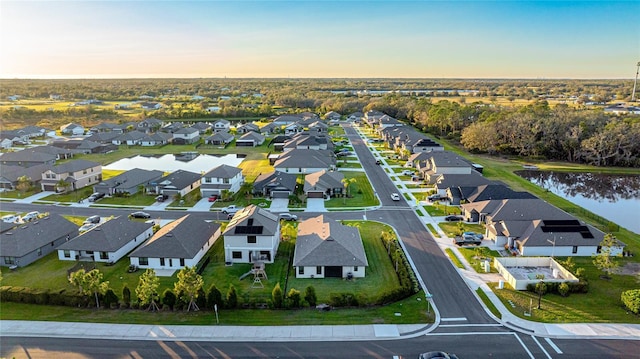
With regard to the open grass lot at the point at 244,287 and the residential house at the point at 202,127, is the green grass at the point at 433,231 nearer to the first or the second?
the open grass lot at the point at 244,287

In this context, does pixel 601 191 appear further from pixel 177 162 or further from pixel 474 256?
pixel 177 162

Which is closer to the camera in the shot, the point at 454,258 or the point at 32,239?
the point at 454,258

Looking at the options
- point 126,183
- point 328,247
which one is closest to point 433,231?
point 328,247

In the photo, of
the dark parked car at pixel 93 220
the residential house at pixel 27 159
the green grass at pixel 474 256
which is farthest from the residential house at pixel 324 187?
the residential house at pixel 27 159

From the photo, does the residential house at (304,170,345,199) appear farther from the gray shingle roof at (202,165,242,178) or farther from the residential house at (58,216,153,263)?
the residential house at (58,216,153,263)

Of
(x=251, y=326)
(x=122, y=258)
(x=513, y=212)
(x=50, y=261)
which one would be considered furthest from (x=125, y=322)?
(x=513, y=212)

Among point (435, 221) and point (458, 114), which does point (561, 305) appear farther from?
point (458, 114)

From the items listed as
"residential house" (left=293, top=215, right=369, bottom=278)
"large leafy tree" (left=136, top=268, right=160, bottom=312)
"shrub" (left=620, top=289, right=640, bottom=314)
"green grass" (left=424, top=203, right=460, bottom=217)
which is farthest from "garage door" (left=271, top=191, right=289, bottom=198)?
"shrub" (left=620, top=289, right=640, bottom=314)
